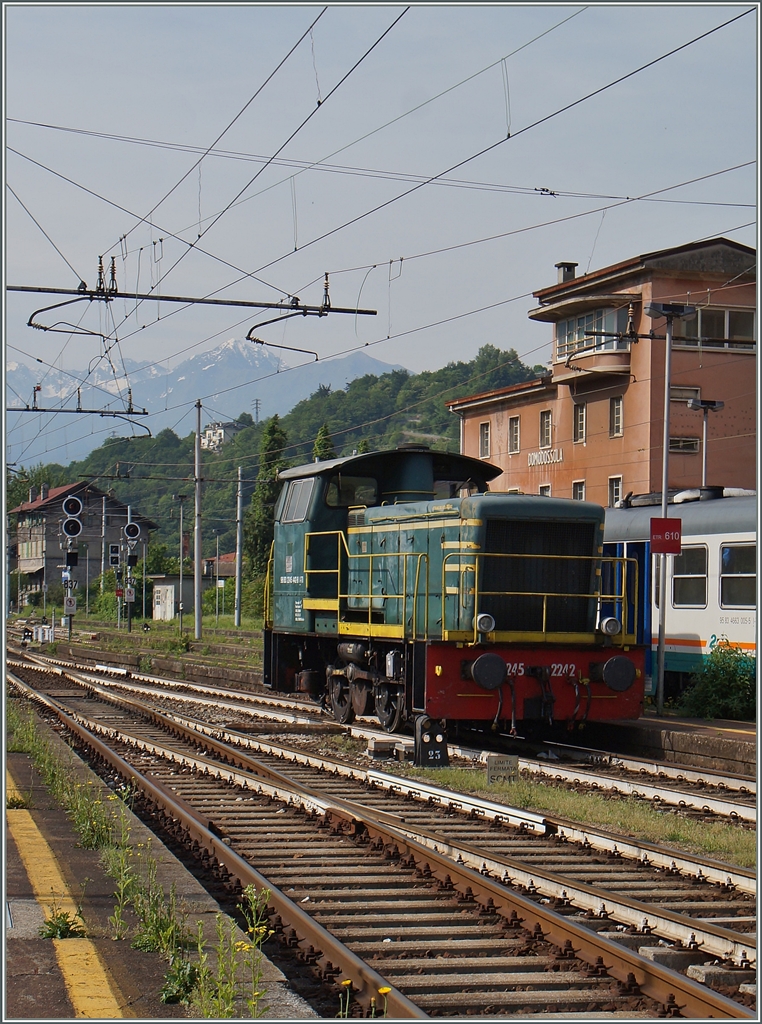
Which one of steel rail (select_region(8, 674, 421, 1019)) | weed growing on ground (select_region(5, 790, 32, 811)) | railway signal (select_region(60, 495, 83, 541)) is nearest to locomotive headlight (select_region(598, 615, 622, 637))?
steel rail (select_region(8, 674, 421, 1019))

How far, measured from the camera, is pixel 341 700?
17281 millimetres

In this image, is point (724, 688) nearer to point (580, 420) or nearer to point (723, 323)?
point (723, 323)

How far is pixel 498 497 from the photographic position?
13781 mm

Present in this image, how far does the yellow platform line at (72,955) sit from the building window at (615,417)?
34283 millimetres

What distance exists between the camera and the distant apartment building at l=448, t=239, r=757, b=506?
1487 inches

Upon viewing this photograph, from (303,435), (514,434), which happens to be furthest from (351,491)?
(303,435)

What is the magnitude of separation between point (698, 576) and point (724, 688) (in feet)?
7.42

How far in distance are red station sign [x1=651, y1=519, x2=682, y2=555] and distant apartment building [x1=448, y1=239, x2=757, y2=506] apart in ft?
66.2

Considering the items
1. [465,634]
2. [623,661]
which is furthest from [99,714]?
[623,661]

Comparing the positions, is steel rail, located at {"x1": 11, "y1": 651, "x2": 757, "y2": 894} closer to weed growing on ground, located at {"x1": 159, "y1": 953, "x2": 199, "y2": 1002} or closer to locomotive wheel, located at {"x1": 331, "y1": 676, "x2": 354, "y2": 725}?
weed growing on ground, located at {"x1": 159, "y1": 953, "x2": 199, "y2": 1002}

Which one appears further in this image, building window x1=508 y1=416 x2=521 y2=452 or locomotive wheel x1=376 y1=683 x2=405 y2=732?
building window x1=508 y1=416 x2=521 y2=452

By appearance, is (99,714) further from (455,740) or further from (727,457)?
(727,457)

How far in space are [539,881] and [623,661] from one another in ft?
22.9

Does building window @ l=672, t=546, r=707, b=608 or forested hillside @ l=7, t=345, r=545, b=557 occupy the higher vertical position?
forested hillside @ l=7, t=345, r=545, b=557
